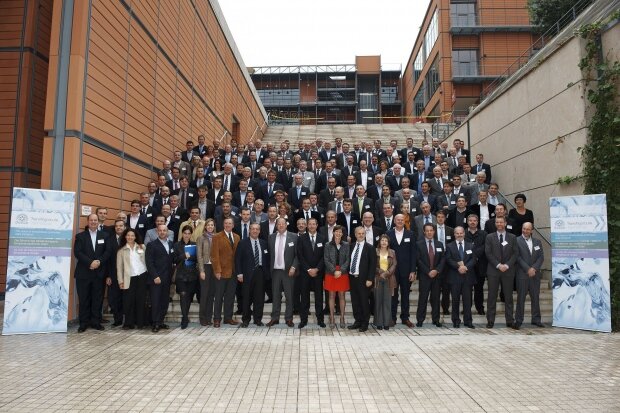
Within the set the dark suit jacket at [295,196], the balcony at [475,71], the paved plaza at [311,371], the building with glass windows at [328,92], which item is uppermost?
the building with glass windows at [328,92]

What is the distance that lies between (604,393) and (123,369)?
16.1 ft

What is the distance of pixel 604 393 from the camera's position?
169 inches

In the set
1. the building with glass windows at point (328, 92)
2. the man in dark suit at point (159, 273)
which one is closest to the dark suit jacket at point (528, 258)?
the man in dark suit at point (159, 273)

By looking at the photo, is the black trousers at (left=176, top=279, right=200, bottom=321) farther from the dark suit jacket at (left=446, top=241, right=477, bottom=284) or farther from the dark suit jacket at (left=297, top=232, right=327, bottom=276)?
the dark suit jacket at (left=446, top=241, right=477, bottom=284)

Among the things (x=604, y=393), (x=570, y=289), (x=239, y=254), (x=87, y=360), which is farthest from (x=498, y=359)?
(x=87, y=360)

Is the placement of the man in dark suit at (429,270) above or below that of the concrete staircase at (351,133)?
below

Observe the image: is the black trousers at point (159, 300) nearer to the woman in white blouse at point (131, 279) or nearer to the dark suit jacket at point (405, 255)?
the woman in white blouse at point (131, 279)

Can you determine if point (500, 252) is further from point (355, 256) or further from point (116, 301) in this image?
point (116, 301)

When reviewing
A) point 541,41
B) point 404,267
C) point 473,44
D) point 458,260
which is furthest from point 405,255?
point 473,44

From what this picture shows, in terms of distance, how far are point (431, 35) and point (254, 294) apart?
34.1m

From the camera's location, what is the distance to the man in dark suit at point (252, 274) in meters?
7.43

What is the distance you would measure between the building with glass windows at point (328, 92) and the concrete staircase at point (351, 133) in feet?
57.9

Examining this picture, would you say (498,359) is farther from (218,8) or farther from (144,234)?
(218,8)

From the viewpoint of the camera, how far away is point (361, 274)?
23.6 feet
